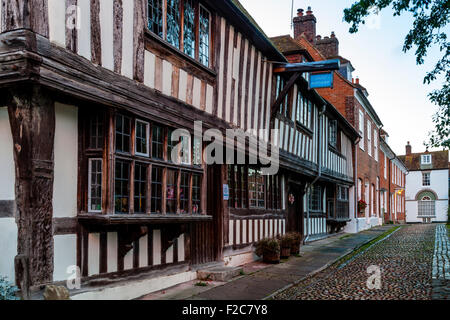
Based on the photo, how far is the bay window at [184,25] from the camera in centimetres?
623

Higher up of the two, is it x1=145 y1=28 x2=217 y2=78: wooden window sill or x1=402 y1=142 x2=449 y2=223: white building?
x1=145 y1=28 x2=217 y2=78: wooden window sill

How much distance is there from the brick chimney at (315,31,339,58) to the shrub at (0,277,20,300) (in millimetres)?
22095

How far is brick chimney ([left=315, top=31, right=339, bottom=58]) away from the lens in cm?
2397

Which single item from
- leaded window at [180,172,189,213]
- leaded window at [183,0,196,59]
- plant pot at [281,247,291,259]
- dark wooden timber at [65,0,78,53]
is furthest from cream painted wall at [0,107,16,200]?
plant pot at [281,247,291,259]

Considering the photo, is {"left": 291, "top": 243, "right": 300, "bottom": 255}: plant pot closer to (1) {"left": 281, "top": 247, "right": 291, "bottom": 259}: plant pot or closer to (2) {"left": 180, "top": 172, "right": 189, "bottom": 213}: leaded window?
(1) {"left": 281, "top": 247, "right": 291, "bottom": 259}: plant pot

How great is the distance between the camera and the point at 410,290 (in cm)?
704

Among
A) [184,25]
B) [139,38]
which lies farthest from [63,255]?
[184,25]

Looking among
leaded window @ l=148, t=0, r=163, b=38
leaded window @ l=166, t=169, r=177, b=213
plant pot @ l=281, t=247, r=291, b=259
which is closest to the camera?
leaded window @ l=148, t=0, r=163, b=38

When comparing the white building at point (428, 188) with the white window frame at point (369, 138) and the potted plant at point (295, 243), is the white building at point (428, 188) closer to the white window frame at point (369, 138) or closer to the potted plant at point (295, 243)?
the white window frame at point (369, 138)

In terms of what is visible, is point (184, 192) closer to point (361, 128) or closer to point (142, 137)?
point (142, 137)
